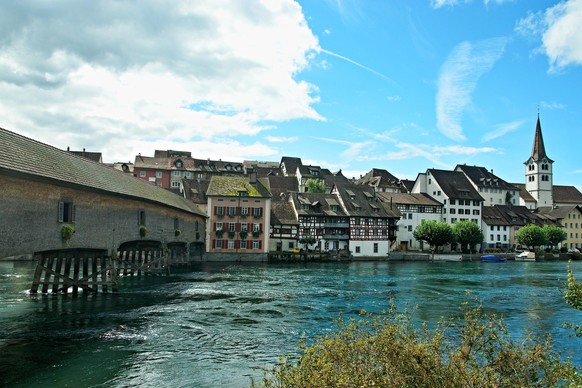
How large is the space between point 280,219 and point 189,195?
14598mm

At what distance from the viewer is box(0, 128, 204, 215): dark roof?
18641 mm

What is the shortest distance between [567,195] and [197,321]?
119 m

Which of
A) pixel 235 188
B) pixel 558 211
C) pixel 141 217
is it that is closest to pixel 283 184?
pixel 235 188

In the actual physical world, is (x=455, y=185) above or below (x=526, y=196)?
above

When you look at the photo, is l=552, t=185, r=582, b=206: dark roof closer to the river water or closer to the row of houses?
the row of houses

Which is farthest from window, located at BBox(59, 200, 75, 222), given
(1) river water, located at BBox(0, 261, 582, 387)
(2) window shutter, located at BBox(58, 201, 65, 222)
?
(1) river water, located at BBox(0, 261, 582, 387)

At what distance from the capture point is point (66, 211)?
23.0 metres

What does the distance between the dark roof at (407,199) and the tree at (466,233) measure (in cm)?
625

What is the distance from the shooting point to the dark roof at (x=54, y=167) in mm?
18641

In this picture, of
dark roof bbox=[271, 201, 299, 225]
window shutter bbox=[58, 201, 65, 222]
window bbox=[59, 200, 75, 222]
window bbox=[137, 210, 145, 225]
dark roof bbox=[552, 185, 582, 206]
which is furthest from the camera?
dark roof bbox=[552, 185, 582, 206]

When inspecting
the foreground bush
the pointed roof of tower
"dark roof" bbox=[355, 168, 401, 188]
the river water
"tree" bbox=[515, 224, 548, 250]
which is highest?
the pointed roof of tower

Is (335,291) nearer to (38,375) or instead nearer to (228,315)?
(228,315)

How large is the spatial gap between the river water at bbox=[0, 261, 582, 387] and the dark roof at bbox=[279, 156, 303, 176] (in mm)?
63251

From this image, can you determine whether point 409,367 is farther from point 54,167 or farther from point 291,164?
point 291,164
